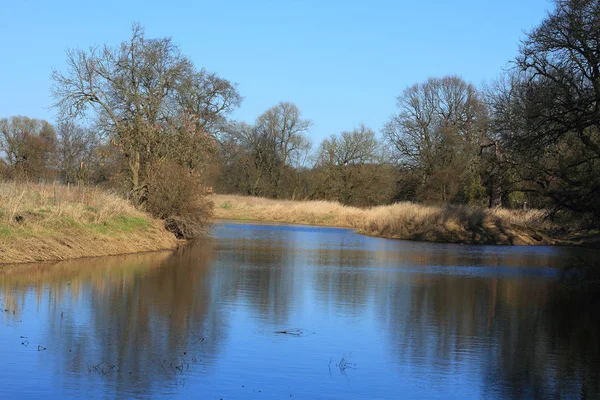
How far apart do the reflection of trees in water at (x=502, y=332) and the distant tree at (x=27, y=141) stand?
4047 cm

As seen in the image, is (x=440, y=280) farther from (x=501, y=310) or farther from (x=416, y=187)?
(x=416, y=187)

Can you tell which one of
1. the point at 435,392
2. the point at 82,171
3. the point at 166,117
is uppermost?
the point at 166,117

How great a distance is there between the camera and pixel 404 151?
2459 inches

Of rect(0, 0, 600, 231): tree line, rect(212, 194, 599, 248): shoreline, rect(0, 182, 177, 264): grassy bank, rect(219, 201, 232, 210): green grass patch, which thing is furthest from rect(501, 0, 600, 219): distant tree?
rect(219, 201, 232, 210): green grass patch

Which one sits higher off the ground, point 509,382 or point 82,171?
point 82,171

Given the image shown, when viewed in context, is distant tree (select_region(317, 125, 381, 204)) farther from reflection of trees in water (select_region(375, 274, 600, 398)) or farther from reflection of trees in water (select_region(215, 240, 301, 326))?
reflection of trees in water (select_region(375, 274, 600, 398))

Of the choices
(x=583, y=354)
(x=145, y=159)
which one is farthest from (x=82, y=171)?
(x=583, y=354)

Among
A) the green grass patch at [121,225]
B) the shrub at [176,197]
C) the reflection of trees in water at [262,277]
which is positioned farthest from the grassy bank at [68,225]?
the reflection of trees in water at [262,277]

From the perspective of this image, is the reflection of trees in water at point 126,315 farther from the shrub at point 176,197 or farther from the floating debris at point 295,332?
the shrub at point 176,197

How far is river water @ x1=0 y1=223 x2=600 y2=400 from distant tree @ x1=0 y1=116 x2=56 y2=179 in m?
37.7

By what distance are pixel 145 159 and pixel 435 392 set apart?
994 inches

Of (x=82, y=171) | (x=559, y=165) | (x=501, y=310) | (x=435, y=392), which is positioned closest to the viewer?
(x=435, y=392)

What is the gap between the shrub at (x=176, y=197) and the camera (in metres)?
28.7

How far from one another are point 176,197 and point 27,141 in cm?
3839
